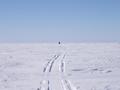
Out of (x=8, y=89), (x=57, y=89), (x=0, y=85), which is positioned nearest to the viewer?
(x=57, y=89)

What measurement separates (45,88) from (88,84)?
2853mm

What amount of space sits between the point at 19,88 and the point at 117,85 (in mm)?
5076

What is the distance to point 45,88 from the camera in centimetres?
1263

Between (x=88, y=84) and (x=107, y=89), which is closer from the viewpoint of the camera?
(x=107, y=89)

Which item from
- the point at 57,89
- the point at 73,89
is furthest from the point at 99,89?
the point at 57,89

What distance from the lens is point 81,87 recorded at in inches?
530

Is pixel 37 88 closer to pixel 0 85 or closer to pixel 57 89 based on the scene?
pixel 57 89

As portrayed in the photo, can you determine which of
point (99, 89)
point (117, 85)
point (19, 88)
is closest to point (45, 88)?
point (19, 88)

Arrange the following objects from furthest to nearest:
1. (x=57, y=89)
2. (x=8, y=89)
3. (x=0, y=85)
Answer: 1. (x=0, y=85)
2. (x=8, y=89)
3. (x=57, y=89)

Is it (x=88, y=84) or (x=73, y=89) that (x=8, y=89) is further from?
(x=88, y=84)

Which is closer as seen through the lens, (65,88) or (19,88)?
(65,88)

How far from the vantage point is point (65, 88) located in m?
12.5

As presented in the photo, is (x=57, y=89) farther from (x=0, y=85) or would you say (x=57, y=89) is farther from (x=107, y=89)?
(x=0, y=85)

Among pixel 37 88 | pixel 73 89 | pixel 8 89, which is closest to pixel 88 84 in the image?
pixel 73 89
